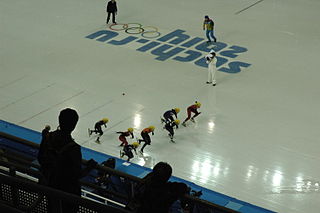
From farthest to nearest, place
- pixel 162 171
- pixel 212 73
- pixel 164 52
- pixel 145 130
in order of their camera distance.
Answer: pixel 164 52 < pixel 212 73 < pixel 145 130 < pixel 162 171

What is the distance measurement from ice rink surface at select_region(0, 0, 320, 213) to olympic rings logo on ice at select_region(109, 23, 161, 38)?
0.71 ft

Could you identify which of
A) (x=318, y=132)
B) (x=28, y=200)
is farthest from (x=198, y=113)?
(x=28, y=200)

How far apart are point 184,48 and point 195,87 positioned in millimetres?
3871

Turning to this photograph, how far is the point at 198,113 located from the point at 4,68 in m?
8.27

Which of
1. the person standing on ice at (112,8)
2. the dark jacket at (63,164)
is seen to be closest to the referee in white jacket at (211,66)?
the person standing on ice at (112,8)

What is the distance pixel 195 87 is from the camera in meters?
20.0

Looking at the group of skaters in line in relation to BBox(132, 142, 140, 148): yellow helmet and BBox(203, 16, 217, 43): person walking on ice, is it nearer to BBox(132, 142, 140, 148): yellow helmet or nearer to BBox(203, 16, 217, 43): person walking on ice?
BBox(132, 142, 140, 148): yellow helmet

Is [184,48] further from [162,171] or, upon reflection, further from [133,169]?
[162,171]

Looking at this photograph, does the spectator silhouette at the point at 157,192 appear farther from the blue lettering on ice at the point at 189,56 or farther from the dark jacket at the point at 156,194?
the blue lettering on ice at the point at 189,56

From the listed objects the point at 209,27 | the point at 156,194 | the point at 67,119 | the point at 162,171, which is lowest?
the point at 209,27

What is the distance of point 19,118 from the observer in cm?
1800

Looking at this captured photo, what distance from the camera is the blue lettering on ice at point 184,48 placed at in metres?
22.0

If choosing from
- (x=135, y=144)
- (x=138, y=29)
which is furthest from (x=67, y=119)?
(x=138, y=29)

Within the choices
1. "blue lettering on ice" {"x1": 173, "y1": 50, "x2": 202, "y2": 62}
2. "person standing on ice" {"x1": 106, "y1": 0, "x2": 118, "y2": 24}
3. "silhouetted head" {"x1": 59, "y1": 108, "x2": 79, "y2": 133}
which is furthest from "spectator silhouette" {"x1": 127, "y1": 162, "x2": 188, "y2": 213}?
"person standing on ice" {"x1": 106, "y1": 0, "x2": 118, "y2": 24}
